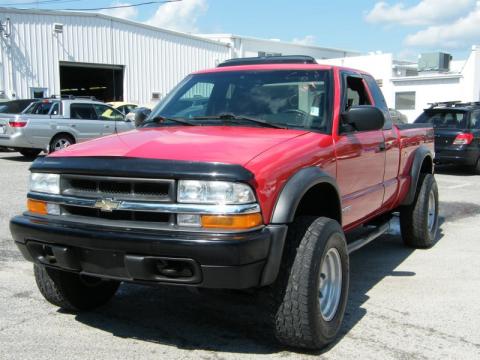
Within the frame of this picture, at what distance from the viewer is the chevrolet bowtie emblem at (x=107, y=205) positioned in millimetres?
3224

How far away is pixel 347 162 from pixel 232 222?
152 centimetres

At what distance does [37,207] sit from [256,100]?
1853mm

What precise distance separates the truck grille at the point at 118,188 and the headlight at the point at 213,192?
0.24 feet

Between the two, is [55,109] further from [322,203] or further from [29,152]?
[322,203]

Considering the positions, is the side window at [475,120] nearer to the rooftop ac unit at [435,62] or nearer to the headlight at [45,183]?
the headlight at [45,183]

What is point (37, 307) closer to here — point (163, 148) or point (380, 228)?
point (163, 148)

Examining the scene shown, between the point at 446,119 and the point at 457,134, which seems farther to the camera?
the point at 446,119

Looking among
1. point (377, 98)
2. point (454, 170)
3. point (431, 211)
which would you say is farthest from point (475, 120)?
point (377, 98)

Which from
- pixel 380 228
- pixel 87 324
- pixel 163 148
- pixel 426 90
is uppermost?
pixel 426 90

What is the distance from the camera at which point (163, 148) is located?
343cm

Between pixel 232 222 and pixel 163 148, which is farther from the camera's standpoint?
pixel 163 148

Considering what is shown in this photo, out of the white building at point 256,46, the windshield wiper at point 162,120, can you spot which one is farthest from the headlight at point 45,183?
the white building at point 256,46

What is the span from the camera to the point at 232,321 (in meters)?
4.05

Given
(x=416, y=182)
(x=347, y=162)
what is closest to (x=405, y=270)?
(x=416, y=182)
